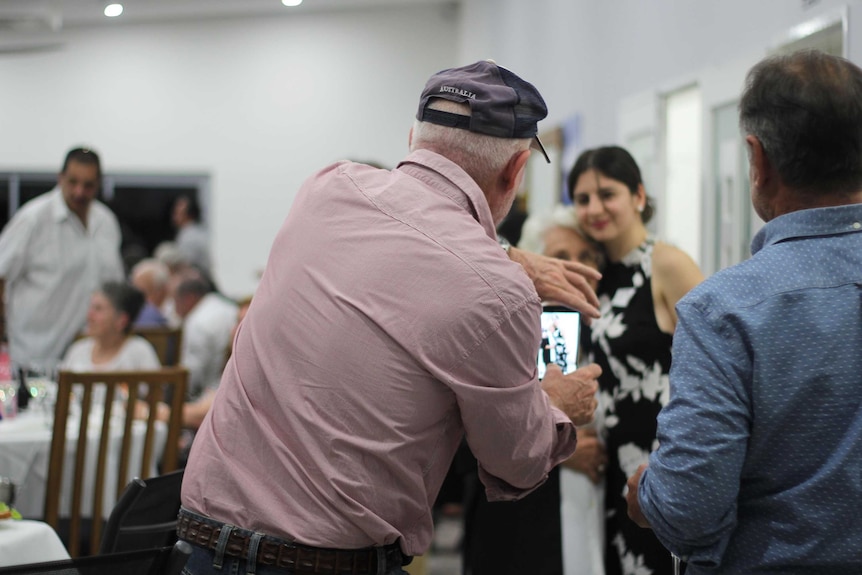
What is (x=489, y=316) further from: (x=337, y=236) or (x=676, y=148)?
(x=676, y=148)

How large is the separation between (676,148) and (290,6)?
21.7ft

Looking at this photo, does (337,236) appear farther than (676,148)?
No

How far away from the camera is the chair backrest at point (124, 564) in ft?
4.39

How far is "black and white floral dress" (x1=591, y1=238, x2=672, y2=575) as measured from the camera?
2467 millimetres

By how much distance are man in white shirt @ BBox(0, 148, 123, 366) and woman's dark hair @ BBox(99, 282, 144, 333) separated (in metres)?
0.98

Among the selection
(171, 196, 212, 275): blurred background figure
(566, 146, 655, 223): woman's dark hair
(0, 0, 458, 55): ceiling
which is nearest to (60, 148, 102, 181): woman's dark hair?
(0, 0, 458, 55): ceiling

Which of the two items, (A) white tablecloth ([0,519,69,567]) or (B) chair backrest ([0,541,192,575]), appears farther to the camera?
(A) white tablecloth ([0,519,69,567])

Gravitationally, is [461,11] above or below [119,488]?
above

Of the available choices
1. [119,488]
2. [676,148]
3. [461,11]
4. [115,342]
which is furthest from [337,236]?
[461,11]

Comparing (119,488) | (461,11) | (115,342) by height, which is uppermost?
(461,11)

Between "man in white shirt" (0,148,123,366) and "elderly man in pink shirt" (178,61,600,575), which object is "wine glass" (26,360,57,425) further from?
"elderly man in pink shirt" (178,61,600,575)

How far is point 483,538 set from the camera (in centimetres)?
237

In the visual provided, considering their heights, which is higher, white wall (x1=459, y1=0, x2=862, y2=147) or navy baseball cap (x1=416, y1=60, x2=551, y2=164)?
white wall (x1=459, y1=0, x2=862, y2=147)

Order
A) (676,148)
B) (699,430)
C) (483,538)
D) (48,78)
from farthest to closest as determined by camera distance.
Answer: (48,78) < (676,148) < (483,538) < (699,430)
